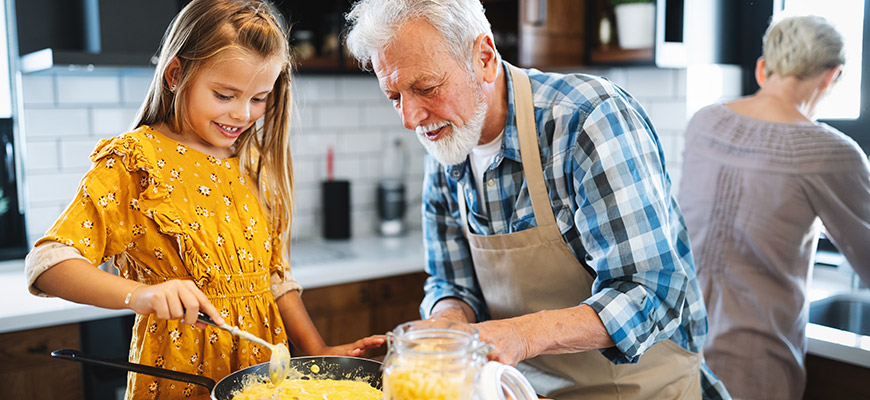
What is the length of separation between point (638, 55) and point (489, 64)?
4.75 feet

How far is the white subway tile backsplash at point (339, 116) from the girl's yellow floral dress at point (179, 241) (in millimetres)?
1704

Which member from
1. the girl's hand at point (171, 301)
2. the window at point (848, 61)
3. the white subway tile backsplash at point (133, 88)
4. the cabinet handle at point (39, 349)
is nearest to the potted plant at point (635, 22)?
the window at point (848, 61)

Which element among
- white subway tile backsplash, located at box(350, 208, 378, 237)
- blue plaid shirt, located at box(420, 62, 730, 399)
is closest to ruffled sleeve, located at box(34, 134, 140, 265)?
blue plaid shirt, located at box(420, 62, 730, 399)

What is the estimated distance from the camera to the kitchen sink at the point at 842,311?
2.20 m

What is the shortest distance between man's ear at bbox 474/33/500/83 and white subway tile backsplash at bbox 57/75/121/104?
5.73ft

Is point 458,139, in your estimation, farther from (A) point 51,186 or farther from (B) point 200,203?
(A) point 51,186

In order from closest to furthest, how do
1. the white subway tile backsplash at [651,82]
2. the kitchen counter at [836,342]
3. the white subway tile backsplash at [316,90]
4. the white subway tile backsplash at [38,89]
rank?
the kitchen counter at [836,342] < the white subway tile backsplash at [38,89] < the white subway tile backsplash at [651,82] < the white subway tile backsplash at [316,90]

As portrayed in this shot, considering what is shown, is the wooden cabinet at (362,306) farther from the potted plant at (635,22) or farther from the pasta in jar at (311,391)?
the pasta in jar at (311,391)

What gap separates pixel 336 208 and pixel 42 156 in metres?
1.14

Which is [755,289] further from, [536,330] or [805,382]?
[536,330]

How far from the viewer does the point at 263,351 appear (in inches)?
56.4

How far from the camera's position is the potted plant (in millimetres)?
2686

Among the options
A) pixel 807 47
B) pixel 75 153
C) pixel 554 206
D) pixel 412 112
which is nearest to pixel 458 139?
pixel 412 112

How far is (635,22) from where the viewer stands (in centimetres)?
272
